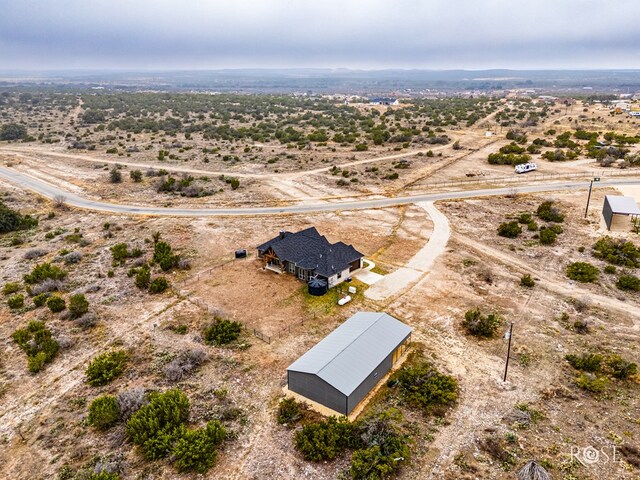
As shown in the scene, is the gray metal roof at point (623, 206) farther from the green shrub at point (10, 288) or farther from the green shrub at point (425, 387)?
the green shrub at point (10, 288)

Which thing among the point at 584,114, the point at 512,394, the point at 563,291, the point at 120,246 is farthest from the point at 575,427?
the point at 584,114

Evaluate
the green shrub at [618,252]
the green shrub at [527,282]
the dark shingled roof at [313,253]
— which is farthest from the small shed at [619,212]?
the dark shingled roof at [313,253]

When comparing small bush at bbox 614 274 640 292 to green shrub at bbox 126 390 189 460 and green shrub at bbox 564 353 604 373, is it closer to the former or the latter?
green shrub at bbox 564 353 604 373

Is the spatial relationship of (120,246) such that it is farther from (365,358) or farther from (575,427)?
(575,427)

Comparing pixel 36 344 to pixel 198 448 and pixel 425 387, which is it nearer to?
pixel 198 448

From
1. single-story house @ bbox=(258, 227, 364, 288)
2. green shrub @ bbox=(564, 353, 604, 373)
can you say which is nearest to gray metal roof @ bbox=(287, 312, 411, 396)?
single-story house @ bbox=(258, 227, 364, 288)
